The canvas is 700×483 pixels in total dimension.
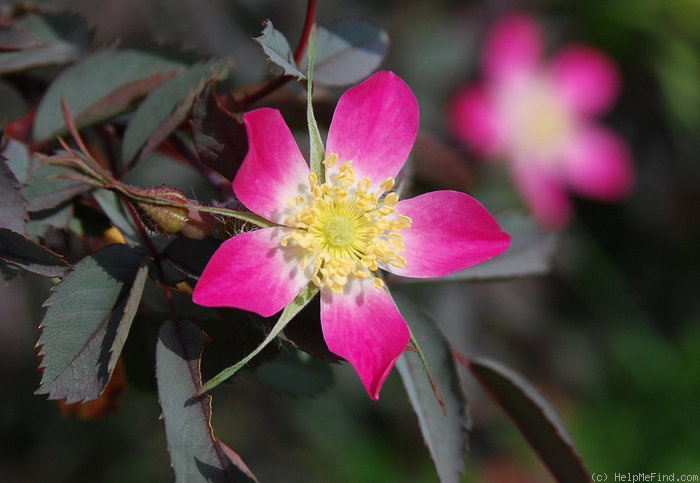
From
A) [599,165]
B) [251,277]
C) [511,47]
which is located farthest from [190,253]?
[599,165]

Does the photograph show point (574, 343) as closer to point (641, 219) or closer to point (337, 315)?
point (641, 219)

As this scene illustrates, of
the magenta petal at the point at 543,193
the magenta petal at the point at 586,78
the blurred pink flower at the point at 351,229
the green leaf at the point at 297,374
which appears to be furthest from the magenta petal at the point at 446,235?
the magenta petal at the point at 586,78

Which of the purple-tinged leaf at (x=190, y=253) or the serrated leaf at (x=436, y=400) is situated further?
the serrated leaf at (x=436, y=400)

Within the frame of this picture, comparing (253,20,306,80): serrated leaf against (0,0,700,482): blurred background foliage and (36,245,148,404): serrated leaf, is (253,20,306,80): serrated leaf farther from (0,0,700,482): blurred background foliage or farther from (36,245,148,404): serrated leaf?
(0,0,700,482): blurred background foliage

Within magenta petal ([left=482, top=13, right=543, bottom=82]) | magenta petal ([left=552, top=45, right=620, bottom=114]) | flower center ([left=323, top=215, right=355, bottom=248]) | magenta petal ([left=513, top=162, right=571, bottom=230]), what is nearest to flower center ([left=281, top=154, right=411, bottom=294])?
flower center ([left=323, top=215, right=355, bottom=248])

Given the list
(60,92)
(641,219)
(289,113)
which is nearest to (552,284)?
(641,219)

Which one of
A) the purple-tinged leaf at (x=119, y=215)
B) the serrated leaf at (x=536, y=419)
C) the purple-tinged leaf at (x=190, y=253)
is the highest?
the purple-tinged leaf at (x=190, y=253)

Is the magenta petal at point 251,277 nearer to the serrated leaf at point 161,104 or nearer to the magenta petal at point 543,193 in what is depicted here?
the serrated leaf at point 161,104
